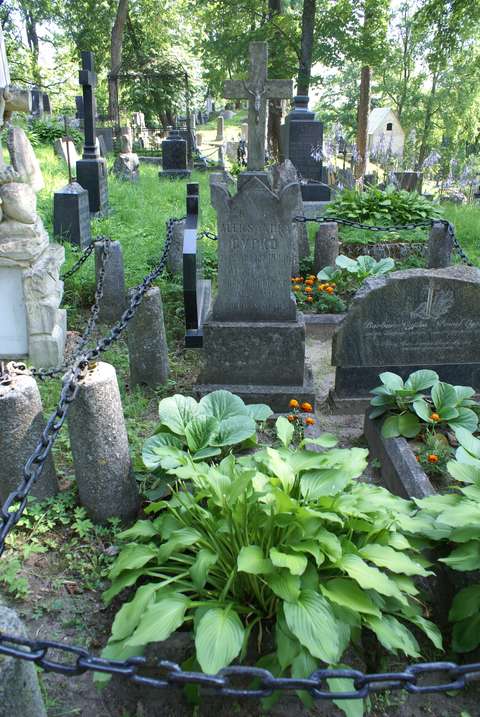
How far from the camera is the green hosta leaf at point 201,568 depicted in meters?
2.33

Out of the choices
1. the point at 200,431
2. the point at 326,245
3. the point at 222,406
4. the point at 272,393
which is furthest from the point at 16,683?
the point at 326,245

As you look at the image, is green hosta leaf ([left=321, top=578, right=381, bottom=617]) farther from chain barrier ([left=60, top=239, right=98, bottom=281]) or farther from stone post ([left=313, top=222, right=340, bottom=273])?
stone post ([left=313, top=222, right=340, bottom=273])

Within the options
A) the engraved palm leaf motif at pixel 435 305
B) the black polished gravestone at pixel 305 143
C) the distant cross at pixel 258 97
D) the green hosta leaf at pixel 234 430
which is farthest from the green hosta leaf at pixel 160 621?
the black polished gravestone at pixel 305 143

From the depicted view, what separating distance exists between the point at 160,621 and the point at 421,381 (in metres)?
2.52

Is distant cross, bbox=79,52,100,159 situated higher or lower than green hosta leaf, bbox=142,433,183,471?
higher

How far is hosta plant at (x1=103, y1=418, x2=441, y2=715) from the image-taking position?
214 cm

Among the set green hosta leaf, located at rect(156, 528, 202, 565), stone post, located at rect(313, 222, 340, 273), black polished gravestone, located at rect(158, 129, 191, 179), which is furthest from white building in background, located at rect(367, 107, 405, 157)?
green hosta leaf, located at rect(156, 528, 202, 565)

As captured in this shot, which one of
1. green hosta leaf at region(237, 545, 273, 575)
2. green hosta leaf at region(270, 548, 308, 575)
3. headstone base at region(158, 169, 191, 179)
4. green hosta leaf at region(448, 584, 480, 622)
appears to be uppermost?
headstone base at region(158, 169, 191, 179)

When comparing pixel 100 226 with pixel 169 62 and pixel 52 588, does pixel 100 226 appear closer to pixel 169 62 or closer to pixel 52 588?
pixel 52 588

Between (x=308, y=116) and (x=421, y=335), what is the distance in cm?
954

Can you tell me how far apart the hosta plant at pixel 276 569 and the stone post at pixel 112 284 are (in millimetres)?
3803

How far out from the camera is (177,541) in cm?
247

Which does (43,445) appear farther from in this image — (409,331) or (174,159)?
(174,159)

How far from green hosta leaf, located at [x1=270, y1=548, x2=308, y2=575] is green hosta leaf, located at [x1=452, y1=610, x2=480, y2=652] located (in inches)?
33.6
